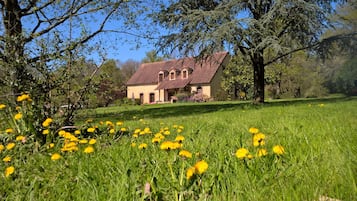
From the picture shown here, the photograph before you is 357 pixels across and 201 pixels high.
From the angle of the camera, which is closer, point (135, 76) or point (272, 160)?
point (272, 160)

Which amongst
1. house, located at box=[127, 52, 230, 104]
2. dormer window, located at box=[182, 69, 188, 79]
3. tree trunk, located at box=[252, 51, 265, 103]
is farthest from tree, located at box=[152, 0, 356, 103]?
dormer window, located at box=[182, 69, 188, 79]

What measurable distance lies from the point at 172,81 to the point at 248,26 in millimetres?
31361

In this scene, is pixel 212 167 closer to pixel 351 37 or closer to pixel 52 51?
pixel 52 51

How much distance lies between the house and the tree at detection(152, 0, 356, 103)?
20783mm

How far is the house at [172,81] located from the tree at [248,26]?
2078cm

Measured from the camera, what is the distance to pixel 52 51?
384 centimetres

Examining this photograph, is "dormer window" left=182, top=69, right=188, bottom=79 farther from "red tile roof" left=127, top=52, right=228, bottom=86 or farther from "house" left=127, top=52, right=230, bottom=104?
"red tile roof" left=127, top=52, right=228, bottom=86

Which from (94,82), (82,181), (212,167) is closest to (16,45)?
(94,82)

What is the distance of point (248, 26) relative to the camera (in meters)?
11.9

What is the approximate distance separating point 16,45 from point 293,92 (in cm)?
3516

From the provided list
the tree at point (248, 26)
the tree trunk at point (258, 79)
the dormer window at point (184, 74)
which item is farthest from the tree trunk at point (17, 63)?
the dormer window at point (184, 74)

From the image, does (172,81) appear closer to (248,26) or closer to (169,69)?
(169,69)

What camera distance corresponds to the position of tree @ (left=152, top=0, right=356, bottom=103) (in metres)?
11.8

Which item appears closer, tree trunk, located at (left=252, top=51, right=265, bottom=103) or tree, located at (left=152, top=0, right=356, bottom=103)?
tree, located at (left=152, top=0, right=356, bottom=103)
